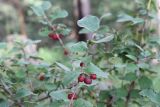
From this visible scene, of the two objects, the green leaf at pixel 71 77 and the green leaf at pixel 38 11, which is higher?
the green leaf at pixel 38 11

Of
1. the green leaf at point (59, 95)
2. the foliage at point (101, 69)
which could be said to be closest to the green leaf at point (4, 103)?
the foliage at point (101, 69)

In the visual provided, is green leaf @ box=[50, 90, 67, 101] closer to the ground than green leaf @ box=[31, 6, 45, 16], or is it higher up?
closer to the ground

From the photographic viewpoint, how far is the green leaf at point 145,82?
145 centimetres

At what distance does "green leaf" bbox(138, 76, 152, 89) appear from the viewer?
57.0 inches

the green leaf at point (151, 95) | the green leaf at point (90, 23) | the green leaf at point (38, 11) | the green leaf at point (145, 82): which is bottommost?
the green leaf at point (145, 82)

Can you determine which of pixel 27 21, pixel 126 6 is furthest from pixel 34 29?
pixel 126 6

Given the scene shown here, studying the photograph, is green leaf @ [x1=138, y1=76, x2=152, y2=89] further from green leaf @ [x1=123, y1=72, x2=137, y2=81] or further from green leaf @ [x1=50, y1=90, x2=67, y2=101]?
green leaf @ [x1=50, y1=90, x2=67, y2=101]

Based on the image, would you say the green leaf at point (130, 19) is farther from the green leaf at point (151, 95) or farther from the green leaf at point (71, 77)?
the green leaf at point (71, 77)

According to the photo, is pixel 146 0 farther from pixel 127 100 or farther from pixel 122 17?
pixel 127 100

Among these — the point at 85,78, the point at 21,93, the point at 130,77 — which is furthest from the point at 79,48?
the point at 130,77

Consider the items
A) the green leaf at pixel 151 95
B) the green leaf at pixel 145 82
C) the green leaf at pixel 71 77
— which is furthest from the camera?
the green leaf at pixel 145 82

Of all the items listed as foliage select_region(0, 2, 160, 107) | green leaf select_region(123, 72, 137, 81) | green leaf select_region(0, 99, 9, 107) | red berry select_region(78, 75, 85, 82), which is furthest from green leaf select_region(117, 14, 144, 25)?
green leaf select_region(0, 99, 9, 107)

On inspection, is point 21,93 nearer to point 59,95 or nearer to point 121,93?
point 59,95

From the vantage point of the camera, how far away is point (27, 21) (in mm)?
9375
